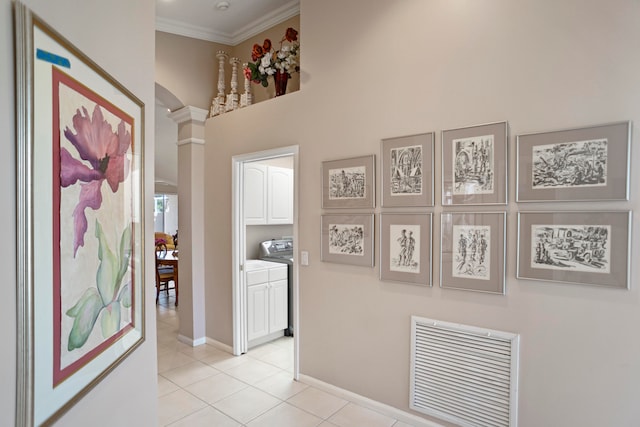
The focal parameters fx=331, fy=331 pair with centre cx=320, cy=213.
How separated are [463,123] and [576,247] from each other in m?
0.98

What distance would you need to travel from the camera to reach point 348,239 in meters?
2.70

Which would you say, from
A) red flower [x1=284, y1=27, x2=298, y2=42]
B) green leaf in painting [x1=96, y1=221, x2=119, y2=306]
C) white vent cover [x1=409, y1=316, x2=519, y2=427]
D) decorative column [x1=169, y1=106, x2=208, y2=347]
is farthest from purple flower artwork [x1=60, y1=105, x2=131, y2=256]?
decorative column [x1=169, y1=106, x2=208, y2=347]

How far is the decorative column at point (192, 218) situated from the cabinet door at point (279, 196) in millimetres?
880

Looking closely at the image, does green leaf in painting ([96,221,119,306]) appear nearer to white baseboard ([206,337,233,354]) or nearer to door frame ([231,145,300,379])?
door frame ([231,145,300,379])

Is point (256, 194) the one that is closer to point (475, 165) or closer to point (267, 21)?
point (267, 21)

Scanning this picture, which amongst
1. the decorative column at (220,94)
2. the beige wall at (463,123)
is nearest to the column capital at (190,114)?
the decorative column at (220,94)

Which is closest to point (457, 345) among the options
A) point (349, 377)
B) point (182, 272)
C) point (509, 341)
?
point (509, 341)

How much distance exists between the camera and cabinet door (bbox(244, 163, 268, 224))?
4.12m

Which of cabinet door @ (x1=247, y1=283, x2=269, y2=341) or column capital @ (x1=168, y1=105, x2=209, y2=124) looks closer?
cabinet door @ (x1=247, y1=283, x2=269, y2=341)


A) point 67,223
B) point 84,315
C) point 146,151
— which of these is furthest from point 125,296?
point 146,151

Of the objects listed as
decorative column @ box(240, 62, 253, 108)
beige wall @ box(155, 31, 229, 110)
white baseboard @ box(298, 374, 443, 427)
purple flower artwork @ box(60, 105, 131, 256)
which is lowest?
white baseboard @ box(298, 374, 443, 427)

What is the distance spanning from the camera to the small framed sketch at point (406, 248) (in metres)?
2.31

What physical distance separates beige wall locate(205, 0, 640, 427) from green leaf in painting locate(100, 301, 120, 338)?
179cm

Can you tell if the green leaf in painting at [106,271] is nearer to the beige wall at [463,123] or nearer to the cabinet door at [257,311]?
the beige wall at [463,123]
